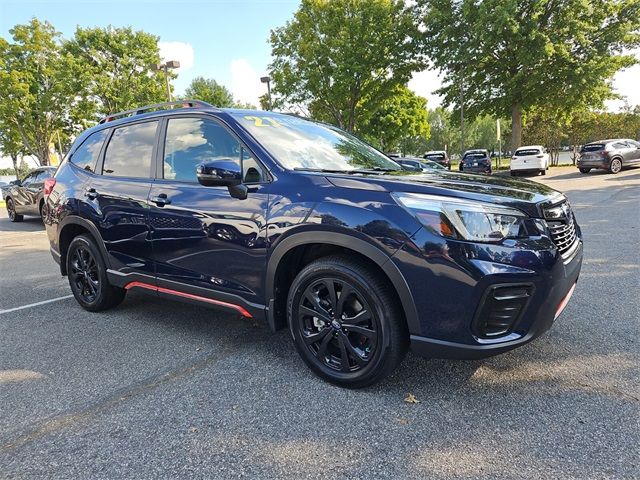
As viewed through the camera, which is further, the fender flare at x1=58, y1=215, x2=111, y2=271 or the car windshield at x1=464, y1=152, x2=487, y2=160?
the car windshield at x1=464, y1=152, x2=487, y2=160

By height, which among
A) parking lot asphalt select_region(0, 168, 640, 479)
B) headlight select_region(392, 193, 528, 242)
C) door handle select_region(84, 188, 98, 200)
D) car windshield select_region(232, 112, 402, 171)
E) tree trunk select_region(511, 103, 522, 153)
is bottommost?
parking lot asphalt select_region(0, 168, 640, 479)

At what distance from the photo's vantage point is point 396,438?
2.16 meters

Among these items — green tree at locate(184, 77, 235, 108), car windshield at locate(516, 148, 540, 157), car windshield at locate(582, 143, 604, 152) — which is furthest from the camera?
green tree at locate(184, 77, 235, 108)

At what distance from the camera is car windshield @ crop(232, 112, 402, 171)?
3031 mm

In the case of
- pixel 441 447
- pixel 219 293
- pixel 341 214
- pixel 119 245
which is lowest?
pixel 441 447

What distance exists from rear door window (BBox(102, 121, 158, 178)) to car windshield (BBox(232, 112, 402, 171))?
94 cm

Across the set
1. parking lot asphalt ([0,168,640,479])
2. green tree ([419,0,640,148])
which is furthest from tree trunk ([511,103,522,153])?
parking lot asphalt ([0,168,640,479])

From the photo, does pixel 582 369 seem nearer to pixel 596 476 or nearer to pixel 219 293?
pixel 596 476

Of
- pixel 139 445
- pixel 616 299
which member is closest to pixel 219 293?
pixel 139 445

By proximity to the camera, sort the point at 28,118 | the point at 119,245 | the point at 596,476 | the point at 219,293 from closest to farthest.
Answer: the point at 596,476, the point at 219,293, the point at 119,245, the point at 28,118

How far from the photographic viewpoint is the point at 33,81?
2745 centimetres

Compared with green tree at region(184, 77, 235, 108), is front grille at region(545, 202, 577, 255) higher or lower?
lower

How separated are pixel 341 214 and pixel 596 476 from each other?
5.57ft

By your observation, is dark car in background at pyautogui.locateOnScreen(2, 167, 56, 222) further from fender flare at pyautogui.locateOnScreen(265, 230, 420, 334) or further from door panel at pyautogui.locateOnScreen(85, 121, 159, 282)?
fender flare at pyautogui.locateOnScreen(265, 230, 420, 334)
